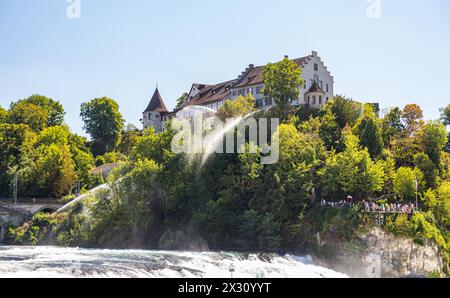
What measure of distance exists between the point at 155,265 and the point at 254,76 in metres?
54.9

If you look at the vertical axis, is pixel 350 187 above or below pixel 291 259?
above

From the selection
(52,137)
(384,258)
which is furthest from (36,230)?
(384,258)

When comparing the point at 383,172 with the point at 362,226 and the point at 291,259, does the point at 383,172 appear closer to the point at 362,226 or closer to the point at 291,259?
the point at 362,226

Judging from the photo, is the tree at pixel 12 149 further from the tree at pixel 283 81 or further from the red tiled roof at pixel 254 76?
the tree at pixel 283 81

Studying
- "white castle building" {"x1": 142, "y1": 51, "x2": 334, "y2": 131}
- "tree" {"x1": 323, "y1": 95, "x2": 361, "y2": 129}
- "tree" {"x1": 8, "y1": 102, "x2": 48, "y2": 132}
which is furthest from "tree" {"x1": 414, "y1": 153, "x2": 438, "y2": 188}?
"tree" {"x1": 8, "y1": 102, "x2": 48, "y2": 132}

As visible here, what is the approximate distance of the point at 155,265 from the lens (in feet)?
156

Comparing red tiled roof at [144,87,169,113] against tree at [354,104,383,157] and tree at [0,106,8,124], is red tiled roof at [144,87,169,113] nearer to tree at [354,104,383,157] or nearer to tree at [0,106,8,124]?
tree at [0,106,8,124]

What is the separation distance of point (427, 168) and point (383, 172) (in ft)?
14.9

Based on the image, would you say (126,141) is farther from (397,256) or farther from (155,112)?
(397,256)

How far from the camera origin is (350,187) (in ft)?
212

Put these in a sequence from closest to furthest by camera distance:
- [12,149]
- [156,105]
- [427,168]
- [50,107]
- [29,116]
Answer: [427,168]
[12,149]
[29,116]
[156,105]
[50,107]

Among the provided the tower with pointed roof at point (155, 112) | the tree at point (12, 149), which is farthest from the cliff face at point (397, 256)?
the tower with pointed roof at point (155, 112)

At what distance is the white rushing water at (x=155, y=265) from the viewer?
4394 centimetres
